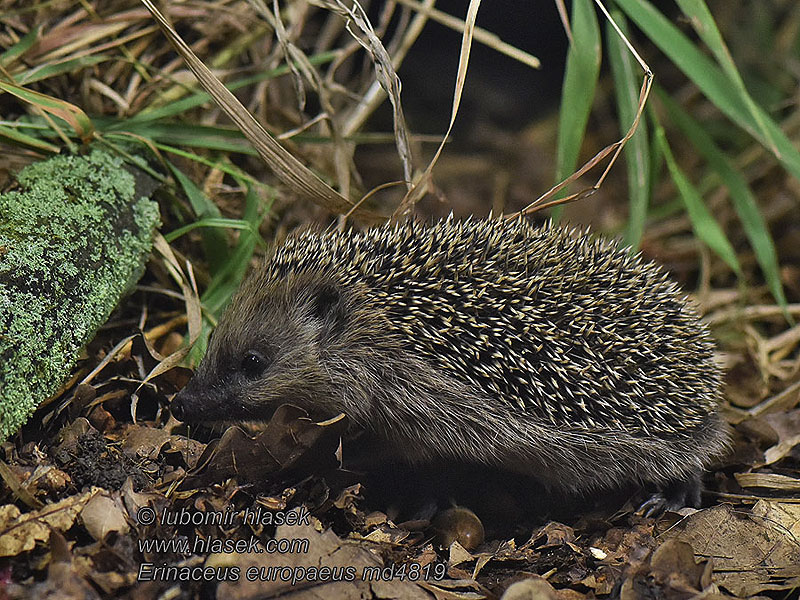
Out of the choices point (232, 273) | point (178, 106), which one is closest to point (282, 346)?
point (232, 273)

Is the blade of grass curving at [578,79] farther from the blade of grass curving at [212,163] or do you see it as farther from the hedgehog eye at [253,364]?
the hedgehog eye at [253,364]

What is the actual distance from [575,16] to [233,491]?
3.20 m

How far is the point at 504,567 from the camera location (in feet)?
11.9

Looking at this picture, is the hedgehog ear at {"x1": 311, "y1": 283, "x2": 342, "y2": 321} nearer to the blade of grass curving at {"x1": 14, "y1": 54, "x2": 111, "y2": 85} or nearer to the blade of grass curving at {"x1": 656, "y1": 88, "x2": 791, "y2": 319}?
the blade of grass curving at {"x1": 14, "y1": 54, "x2": 111, "y2": 85}

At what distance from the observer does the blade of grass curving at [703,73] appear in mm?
4754

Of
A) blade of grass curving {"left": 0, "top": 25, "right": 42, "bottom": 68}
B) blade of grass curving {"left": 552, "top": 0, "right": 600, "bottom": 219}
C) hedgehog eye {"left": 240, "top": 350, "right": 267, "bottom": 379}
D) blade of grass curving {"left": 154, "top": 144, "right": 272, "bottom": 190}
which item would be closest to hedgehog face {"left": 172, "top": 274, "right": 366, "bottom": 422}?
hedgehog eye {"left": 240, "top": 350, "right": 267, "bottom": 379}

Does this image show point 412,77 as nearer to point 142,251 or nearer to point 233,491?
point 142,251

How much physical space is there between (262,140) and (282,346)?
107 centimetres

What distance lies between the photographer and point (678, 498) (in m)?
4.20

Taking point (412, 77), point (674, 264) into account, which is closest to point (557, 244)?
point (674, 264)

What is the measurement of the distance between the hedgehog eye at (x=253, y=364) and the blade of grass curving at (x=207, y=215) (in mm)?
870

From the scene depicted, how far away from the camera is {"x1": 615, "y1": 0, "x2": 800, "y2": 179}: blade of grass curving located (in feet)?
15.6

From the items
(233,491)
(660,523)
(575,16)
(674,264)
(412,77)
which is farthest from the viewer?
(412,77)

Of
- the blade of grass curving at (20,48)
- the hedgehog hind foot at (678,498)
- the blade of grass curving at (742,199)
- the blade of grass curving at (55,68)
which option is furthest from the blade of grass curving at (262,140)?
the blade of grass curving at (742,199)
